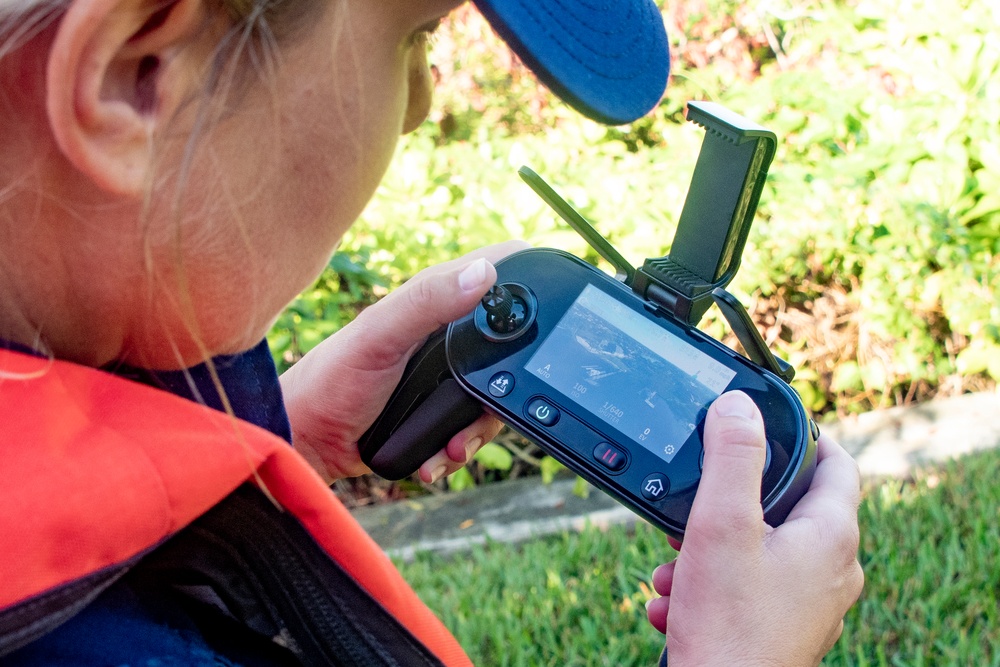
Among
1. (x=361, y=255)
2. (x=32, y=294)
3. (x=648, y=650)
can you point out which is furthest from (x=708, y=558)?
(x=361, y=255)

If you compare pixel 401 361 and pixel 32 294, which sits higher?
pixel 32 294

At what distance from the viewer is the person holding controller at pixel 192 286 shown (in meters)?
0.64

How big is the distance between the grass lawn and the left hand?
0.63 m

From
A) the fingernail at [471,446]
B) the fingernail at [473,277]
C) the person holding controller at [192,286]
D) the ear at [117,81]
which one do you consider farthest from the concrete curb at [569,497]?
the ear at [117,81]

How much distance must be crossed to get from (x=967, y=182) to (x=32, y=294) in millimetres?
3020

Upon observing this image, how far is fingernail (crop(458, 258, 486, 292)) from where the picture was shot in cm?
129

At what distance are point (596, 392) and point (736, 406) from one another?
22 centimetres

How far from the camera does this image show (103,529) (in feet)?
2.12

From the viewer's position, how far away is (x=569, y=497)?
8.95ft

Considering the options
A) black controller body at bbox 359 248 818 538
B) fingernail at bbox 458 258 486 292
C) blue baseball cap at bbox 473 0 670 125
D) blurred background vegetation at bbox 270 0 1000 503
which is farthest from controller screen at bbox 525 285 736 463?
blurred background vegetation at bbox 270 0 1000 503

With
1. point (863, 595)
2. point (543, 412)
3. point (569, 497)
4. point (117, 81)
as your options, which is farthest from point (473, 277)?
point (569, 497)

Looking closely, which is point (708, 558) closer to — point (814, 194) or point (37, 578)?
point (37, 578)

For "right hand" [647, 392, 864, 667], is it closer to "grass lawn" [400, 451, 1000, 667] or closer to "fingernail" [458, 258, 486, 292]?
"fingernail" [458, 258, 486, 292]

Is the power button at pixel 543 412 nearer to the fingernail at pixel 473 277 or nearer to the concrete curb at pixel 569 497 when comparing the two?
the fingernail at pixel 473 277
